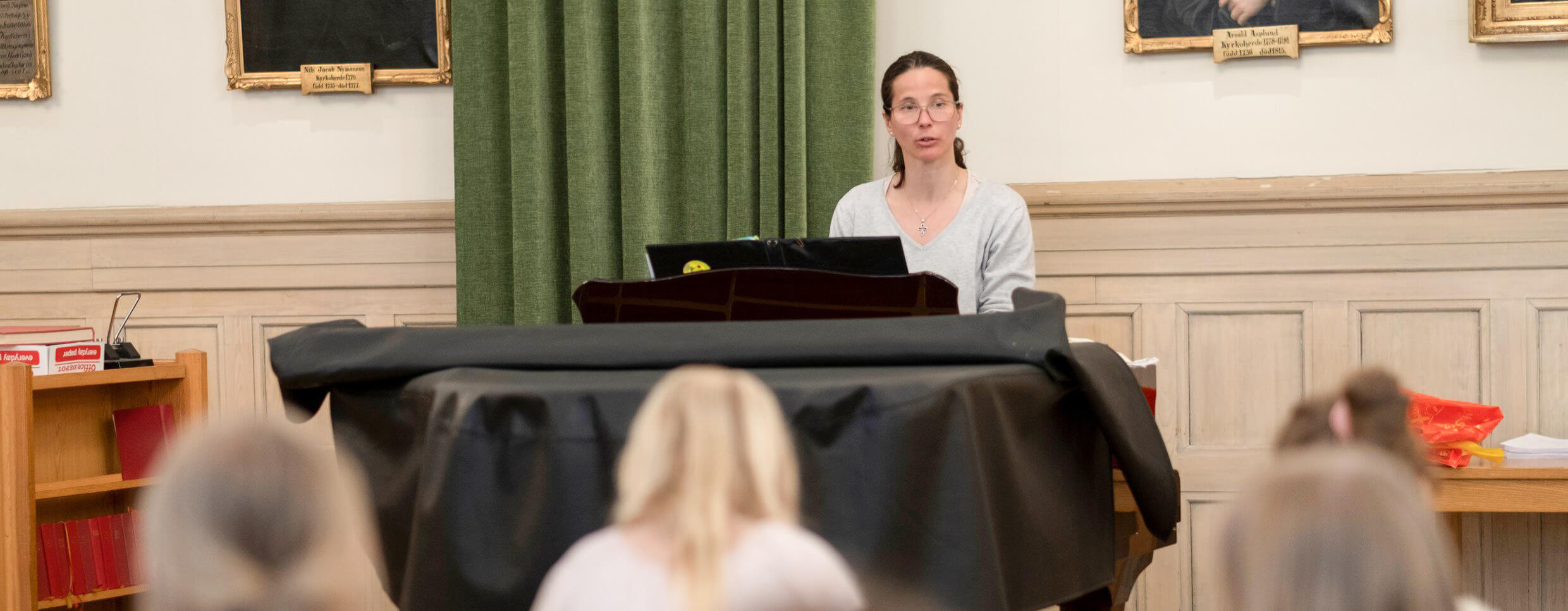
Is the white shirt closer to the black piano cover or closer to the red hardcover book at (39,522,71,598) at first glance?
the black piano cover

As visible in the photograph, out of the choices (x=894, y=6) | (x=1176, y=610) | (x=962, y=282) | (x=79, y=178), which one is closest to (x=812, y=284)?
(x=962, y=282)

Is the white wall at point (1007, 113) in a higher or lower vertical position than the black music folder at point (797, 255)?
higher

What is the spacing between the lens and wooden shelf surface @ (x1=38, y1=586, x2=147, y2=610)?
2.75 metres

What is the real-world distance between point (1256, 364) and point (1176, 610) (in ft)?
2.25

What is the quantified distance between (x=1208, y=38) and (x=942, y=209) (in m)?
0.87

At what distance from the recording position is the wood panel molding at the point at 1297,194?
301 cm

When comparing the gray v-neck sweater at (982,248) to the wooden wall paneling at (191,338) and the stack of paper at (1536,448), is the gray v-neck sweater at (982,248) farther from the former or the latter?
the wooden wall paneling at (191,338)

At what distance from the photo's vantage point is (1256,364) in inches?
125

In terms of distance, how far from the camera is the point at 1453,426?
2600mm

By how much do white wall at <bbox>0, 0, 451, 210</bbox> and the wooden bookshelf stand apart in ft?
2.53

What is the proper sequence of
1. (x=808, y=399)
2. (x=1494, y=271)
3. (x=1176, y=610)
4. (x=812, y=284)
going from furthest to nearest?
(x=1176, y=610) < (x=1494, y=271) < (x=812, y=284) < (x=808, y=399)

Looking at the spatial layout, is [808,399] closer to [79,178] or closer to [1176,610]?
[1176,610]

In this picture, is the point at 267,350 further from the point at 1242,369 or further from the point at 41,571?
the point at 1242,369

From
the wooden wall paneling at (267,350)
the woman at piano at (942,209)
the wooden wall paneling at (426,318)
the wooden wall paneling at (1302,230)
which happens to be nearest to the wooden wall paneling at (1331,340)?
the wooden wall paneling at (1302,230)
